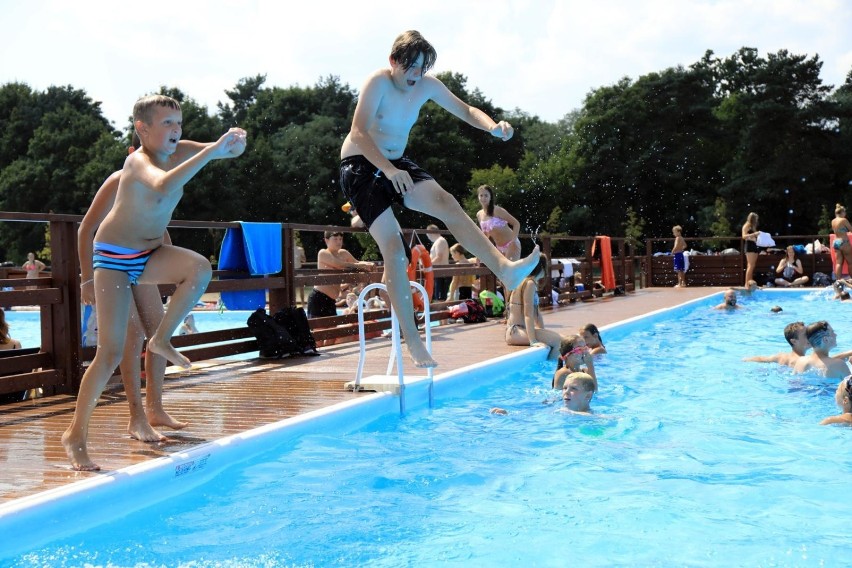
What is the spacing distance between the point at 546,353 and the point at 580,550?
5304mm

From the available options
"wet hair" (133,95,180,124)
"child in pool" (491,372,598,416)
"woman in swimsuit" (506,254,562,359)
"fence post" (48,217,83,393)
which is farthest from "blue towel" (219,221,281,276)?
"wet hair" (133,95,180,124)

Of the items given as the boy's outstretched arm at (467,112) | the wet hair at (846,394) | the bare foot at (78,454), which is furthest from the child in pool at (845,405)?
the bare foot at (78,454)

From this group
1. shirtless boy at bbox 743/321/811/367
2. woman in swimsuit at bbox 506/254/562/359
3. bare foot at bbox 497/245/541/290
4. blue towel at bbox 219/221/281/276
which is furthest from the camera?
woman in swimsuit at bbox 506/254/562/359

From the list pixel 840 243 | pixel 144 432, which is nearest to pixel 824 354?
pixel 144 432

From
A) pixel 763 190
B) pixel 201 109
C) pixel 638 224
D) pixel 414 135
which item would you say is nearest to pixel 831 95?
pixel 763 190

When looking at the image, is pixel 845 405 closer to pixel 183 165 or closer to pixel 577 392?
pixel 577 392

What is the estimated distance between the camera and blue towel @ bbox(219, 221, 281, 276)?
8086 mm

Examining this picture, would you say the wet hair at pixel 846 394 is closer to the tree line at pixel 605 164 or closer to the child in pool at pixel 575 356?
the child in pool at pixel 575 356

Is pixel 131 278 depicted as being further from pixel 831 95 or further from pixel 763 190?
pixel 831 95

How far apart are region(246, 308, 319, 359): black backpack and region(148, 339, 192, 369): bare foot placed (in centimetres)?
419

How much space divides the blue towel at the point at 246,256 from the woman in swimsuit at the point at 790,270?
1650cm

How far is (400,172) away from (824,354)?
4.75 metres

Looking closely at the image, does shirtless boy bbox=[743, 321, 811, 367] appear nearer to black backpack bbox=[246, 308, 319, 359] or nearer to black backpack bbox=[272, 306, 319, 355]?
black backpack bbox=[272, 306, 319, 355]

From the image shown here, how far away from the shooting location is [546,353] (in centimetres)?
880
